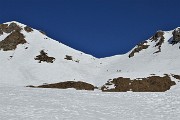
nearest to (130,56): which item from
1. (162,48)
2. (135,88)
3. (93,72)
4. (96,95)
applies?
(162,48)

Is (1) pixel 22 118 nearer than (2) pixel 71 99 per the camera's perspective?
Yes

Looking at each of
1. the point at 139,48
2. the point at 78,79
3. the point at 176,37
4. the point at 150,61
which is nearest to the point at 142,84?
the point at 78,79

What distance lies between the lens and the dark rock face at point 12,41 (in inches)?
3118

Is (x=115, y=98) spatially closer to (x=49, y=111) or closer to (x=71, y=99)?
(x=71, y=99)

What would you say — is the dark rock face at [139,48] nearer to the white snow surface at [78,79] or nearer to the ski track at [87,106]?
the white snow surface at [78,79]

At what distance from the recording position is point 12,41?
8138 cm

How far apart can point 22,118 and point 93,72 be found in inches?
2118

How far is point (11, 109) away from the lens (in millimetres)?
18297

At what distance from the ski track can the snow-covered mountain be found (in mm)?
28325

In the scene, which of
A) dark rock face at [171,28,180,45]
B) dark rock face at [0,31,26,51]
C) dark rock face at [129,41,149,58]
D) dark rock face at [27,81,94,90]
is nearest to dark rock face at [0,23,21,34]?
dark rock face at [0,31,26,51]

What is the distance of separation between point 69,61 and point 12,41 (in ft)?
49.2

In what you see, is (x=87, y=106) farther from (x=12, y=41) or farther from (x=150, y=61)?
(x=12, y=41)

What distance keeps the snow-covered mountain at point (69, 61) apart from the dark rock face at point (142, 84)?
817 mm

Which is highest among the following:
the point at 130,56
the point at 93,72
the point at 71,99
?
the point at 130,56
